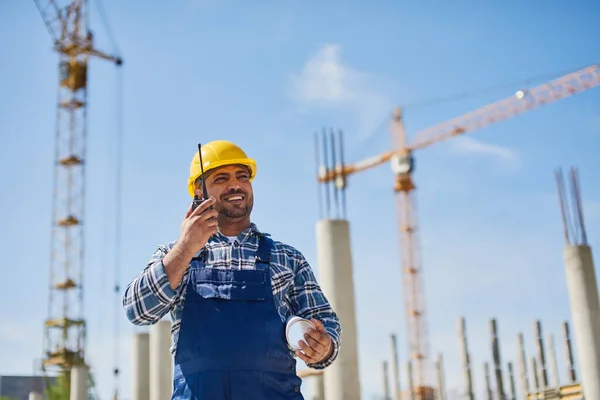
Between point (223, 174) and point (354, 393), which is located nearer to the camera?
point (223, 174)

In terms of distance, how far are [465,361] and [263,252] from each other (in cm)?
1823

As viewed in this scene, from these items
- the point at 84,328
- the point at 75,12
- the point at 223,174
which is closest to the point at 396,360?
the point at 84,328

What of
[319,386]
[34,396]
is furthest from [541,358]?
[34,396]

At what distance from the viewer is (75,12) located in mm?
38156

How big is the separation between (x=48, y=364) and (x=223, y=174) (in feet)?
117

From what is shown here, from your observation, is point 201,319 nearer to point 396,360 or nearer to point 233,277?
point 233,277

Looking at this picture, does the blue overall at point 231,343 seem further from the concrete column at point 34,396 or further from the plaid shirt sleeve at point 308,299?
the concrete column at point 34,396

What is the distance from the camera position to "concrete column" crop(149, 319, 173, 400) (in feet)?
50.1

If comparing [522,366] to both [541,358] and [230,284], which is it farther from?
[230,284]

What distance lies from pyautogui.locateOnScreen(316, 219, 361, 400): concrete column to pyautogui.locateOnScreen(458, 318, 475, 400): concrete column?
38.3 ft

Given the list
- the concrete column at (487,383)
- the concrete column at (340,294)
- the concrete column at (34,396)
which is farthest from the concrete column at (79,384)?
the concrete column at (340,294)

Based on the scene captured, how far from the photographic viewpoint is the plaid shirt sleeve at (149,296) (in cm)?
241

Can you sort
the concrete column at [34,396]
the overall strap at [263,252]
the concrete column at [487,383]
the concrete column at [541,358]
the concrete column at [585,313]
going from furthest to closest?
the concrete column at [34,396], the concrete column at [487,383], the concrete column at [541,358], the concrete column at [585,313], the overall strap at [263,252]

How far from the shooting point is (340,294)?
29.7 feet
